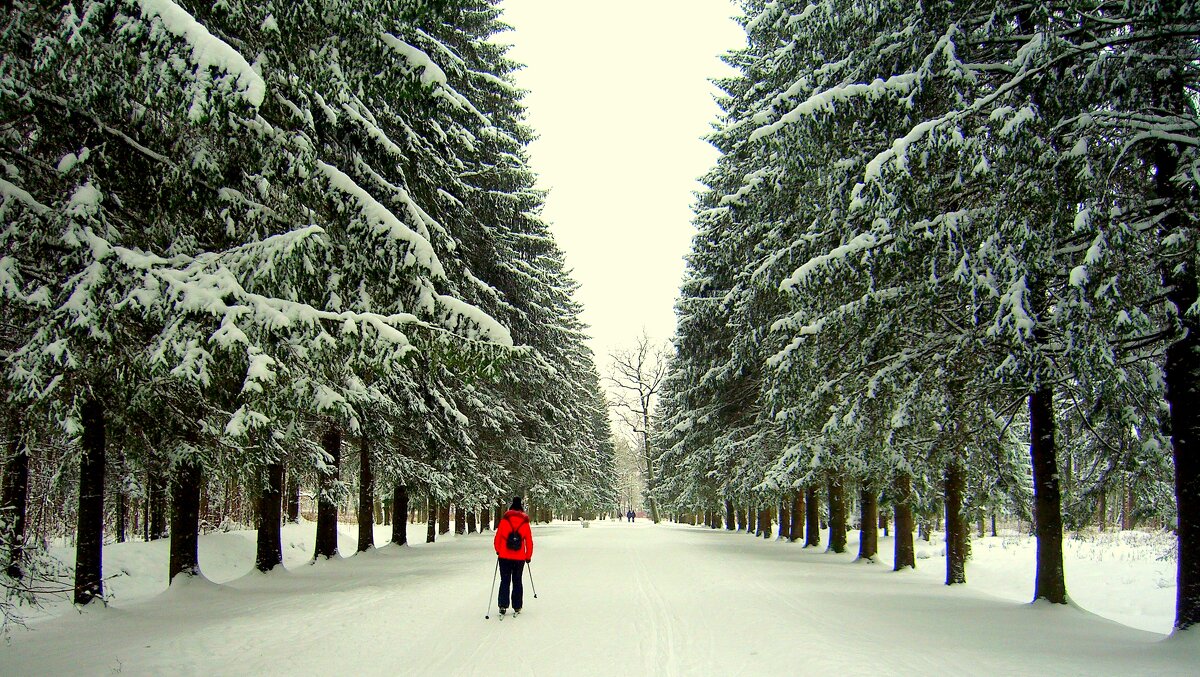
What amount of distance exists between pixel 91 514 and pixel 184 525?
1.89 meters

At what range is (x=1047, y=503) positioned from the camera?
9.33 meters

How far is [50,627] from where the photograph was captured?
815 centimetres

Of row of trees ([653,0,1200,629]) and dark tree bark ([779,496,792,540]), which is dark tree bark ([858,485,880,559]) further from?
dark tree bark ([779,496,792,540])

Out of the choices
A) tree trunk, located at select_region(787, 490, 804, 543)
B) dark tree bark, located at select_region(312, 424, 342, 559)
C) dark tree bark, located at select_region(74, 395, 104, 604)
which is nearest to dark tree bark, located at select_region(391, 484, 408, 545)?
dark tree bark, located at select_region(312, 424, 342, 559)

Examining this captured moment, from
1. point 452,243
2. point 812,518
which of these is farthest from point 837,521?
point 452,243

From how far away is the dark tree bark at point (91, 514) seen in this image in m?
8.91

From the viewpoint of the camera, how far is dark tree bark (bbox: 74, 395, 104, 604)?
Result: 29.2 feet

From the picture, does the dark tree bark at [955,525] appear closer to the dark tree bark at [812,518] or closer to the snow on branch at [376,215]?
the dark tree bark at [812,518]

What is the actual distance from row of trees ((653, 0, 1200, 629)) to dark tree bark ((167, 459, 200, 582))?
371 inches

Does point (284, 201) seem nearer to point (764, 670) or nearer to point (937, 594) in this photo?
point (764, 670)

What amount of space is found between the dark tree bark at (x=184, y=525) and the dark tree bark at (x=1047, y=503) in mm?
12230

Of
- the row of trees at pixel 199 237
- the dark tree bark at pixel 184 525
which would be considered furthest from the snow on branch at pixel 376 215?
the dark tree bark at pixel 184 525

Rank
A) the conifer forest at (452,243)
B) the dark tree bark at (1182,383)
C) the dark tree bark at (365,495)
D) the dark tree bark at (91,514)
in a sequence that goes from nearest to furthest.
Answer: the conifer forest at (452,243) → the dark tree bark at (1182,383) → the dark tree bark at (91,514) → the dark tree bark at (365,495)

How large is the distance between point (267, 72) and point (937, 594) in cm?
1181
